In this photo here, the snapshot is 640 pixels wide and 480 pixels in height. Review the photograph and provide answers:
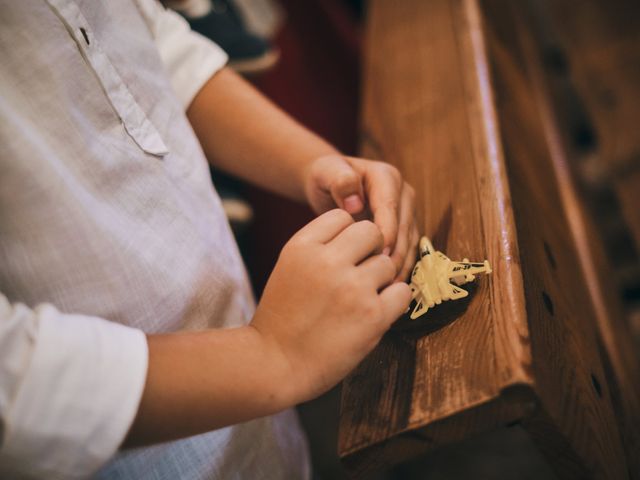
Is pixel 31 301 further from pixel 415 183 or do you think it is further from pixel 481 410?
pixel 415 183

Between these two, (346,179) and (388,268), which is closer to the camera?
(388,268)

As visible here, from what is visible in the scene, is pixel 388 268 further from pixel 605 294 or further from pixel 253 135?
pixel 605 294

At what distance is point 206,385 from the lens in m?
0.51

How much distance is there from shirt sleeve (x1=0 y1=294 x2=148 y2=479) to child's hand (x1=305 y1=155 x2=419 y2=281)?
337 mm

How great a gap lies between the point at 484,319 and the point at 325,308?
0.60 ft

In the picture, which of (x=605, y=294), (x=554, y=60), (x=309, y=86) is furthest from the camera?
(x=554, y=60)

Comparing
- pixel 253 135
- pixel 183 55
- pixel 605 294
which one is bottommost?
pixel 605 294

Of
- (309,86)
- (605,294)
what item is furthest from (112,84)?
(309,86)

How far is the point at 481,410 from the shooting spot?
50 cm

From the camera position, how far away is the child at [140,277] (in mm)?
466

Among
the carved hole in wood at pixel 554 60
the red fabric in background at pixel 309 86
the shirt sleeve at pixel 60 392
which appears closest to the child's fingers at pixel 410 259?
the shirt sleeve at pixel 60 392

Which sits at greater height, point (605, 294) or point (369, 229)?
point (369, 229)

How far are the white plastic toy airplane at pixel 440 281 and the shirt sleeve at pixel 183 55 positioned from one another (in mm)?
540

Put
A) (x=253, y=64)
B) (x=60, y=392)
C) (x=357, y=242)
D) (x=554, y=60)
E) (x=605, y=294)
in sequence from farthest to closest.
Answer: (x=554, y=60), (x=253, y=64), (x=605, y=294), (x=357, y=242), (x=60, y=392)
